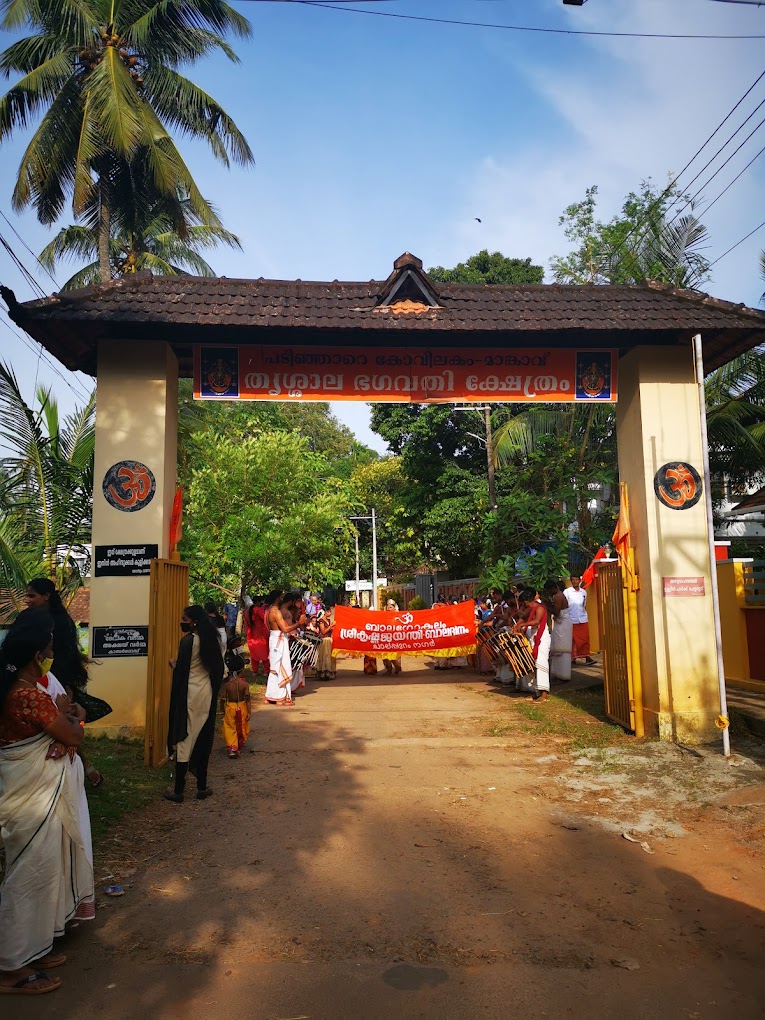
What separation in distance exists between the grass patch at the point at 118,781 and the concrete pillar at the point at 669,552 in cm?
549

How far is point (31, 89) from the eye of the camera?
16.3 m

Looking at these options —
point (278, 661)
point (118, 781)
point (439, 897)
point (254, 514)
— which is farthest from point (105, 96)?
point (439, 897)

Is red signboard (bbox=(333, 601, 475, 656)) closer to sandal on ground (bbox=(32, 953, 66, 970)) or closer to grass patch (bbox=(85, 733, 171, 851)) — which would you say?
grass patch (bbox=(85, 733, 171, 851))

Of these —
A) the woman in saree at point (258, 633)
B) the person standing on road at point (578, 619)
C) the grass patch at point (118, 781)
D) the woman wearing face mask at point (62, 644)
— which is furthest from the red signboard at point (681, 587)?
the woman in saree at point (258, 633)

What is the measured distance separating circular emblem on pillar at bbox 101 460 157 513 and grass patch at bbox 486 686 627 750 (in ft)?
16.7

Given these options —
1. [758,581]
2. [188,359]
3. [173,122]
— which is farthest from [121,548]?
[173,122]

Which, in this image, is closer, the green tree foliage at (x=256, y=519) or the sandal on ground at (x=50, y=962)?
the sandal on ground at (x=50, y=962)

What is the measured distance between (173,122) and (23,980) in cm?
1855

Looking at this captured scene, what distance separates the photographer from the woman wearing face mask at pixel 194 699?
729 centimetres

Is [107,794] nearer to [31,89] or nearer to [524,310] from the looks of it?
[524,310]

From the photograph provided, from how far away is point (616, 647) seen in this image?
10.0 metres

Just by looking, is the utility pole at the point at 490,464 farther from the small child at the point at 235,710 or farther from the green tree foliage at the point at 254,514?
the small child at the point at 235,710

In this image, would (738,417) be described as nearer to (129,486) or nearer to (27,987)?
(129,486)

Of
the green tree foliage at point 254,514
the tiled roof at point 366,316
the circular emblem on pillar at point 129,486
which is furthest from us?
the green tree foliage at point 254,514
